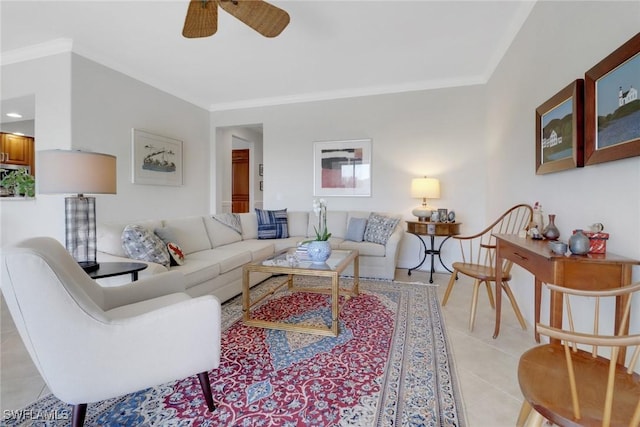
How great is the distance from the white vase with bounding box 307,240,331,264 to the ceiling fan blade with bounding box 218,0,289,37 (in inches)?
68.1

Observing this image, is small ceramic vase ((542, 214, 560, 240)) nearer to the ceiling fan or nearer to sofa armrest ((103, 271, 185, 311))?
the ceiling fan

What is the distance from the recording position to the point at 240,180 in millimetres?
7113

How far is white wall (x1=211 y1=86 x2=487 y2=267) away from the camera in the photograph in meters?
4.11

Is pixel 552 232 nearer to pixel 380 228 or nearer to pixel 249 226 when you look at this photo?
pixel 380 228

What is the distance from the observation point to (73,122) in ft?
10.3

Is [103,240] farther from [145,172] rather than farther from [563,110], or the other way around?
[563,110]

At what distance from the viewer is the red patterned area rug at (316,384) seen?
1.39 m

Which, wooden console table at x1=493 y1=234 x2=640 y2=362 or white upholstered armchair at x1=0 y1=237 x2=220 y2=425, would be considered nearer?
white upholstered armchair at x1=0 y1=237 x2=220 y2=425

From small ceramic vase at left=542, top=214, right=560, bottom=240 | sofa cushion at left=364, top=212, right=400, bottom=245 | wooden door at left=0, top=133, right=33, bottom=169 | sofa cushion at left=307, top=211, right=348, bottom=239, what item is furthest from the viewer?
wooden door at left=0, top=133, right=33, bottom=169

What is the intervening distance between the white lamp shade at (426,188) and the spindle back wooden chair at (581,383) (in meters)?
2.75

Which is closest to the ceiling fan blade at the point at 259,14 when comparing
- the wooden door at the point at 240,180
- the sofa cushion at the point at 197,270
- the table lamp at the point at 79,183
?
the table lamp at the point at 79,183

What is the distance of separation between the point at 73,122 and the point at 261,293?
2.71 m

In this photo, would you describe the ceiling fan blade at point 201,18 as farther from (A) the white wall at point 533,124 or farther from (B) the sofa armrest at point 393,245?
(B) the sofa armrest at point 393,245

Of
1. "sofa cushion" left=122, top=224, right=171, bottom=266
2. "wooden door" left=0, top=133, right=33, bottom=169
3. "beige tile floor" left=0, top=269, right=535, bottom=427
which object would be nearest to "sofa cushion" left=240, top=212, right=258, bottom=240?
"sofa cushion" left=122, top=224, right=171, bottom=266
